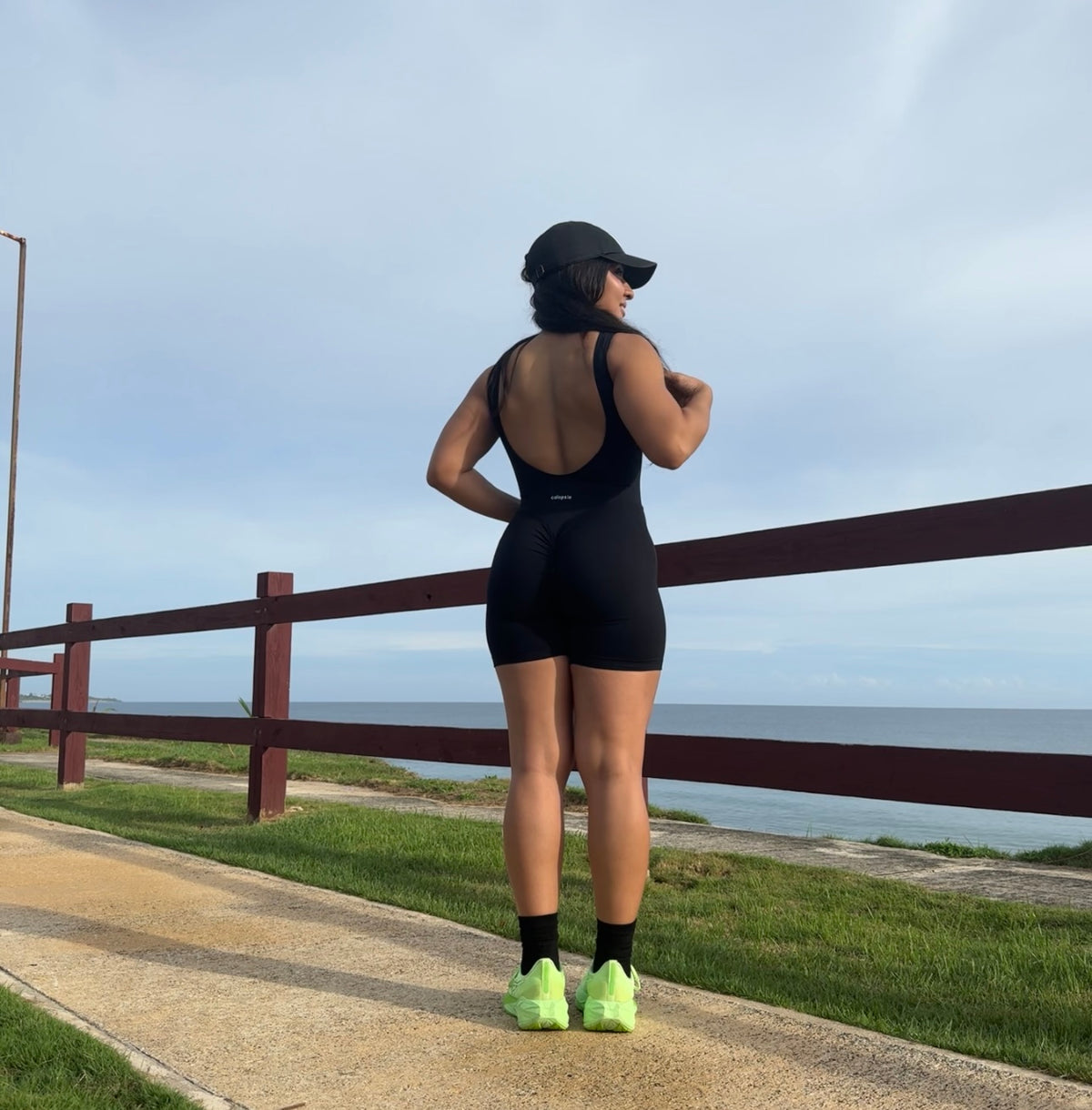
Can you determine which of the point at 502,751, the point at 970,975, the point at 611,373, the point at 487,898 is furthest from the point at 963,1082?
the point at 502,751

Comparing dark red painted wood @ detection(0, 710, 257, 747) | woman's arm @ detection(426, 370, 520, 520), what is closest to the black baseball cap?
woman's arm @ detection(426, 370, 520, 520)

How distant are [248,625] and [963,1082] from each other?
529 centimetres

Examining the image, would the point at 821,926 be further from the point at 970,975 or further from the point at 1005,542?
the point at 1005,542

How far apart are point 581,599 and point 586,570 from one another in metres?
0.07

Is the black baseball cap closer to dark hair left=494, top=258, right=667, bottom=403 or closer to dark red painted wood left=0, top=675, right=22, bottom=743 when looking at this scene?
dark hair left=494, top=258, right=667, bottom=403

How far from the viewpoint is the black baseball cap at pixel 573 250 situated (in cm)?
271

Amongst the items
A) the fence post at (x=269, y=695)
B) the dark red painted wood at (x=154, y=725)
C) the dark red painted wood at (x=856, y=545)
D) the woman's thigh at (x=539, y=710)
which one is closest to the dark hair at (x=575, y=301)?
the woman's thigh at (x=539, y=710)

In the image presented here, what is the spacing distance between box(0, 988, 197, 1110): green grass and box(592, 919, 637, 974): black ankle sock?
91 cm

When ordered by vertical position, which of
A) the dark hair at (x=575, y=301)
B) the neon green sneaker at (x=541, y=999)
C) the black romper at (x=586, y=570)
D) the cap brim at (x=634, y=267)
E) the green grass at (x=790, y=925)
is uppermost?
the cap brim at (x=634, y=267)

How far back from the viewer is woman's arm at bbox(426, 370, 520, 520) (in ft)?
9.23

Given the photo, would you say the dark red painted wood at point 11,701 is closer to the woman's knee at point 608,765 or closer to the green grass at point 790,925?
the green grass at point 790,925

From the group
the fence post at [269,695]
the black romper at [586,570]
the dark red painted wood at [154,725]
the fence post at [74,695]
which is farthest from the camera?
the fence post at [74,695]

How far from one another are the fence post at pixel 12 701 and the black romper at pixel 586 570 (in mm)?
13268

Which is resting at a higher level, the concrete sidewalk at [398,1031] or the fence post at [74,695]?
the fence post at [74,695]
